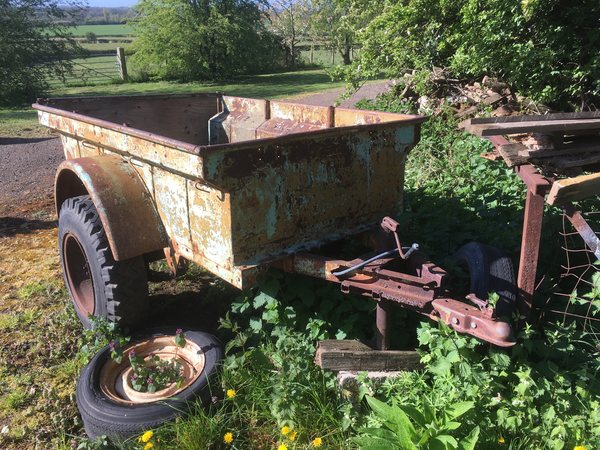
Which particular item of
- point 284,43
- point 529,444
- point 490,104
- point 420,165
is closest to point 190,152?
point 529,444

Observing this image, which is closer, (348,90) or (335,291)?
(335,291)

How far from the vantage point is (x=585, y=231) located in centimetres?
238

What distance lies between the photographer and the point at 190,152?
2428mm

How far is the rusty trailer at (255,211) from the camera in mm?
2504

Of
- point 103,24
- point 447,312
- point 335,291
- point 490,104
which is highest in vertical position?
point 103,24

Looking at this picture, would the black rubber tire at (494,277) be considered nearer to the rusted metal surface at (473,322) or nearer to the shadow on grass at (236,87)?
the rusted metal surface at (473,322)

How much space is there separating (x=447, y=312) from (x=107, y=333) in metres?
2.10

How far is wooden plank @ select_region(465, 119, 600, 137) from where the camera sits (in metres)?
2.51

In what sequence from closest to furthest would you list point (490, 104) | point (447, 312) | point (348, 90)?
point (447, 312), point (490, 104), point (348, 90)

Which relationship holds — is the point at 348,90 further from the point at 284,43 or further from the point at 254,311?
the point at 284,43

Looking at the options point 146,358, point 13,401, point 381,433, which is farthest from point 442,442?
point 13,401

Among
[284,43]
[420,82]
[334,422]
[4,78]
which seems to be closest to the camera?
[334,422]

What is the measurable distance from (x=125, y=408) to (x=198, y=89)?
1713 cm

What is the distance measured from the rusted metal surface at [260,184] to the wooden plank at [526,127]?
2.11 ft
